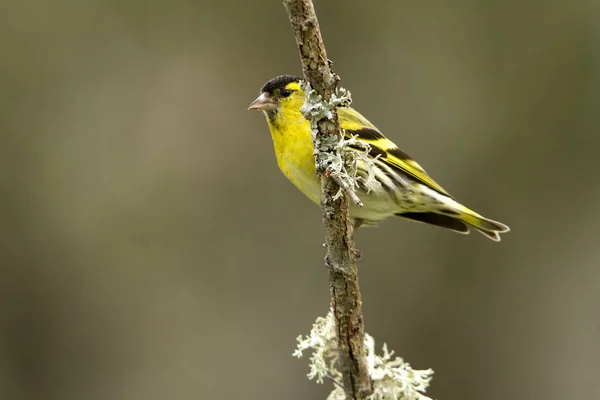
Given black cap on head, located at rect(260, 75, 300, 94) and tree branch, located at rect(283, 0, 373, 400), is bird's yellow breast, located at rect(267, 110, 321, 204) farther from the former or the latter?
tree branch, located at rect(283, 0, 373, 400)

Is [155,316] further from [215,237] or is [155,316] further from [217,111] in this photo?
[217,111]

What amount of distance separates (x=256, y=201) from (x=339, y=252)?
2269mm

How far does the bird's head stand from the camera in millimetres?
3439

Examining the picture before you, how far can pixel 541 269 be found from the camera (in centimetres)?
443

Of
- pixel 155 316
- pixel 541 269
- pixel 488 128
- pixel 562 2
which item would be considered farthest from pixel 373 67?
pixel 155 316

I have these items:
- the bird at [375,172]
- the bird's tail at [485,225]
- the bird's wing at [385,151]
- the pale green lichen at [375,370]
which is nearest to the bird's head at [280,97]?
the bird at [375,172]

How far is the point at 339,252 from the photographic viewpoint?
88.8 inches

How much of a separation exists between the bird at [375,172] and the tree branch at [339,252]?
983 mm

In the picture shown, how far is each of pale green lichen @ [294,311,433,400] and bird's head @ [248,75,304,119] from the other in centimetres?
124

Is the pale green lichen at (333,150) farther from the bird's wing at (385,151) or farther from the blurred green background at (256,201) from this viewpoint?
the blurred green background at (256,201)

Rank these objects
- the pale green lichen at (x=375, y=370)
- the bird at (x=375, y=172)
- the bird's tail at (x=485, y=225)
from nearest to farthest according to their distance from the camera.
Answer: the pale green lichen at (x=375, y=370) → the bird at (x=375, y=172) → the bird's tail at (x=485, y=225)


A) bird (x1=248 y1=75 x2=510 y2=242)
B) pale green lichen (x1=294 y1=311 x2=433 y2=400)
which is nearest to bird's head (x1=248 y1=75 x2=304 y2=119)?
bird (x1=248 y1=75 x2=510 y2=242)

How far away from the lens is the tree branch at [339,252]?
1.97m

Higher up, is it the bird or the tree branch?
the bird
